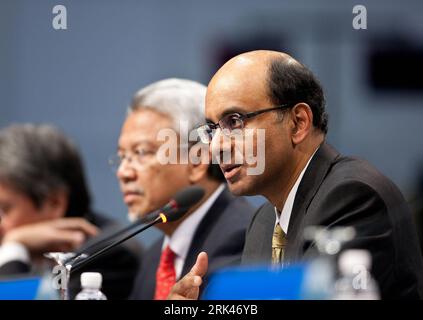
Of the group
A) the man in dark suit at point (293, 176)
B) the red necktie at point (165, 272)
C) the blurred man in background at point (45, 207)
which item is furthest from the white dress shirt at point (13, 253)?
the man in dark suit at point (293, 176)

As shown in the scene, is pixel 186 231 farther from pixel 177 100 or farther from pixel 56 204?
pixel 56 204

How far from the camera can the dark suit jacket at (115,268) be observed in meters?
2.70

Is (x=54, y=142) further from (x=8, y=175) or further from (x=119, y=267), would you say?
(x=119, y=267)

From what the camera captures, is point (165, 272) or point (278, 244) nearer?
point (278, 244)

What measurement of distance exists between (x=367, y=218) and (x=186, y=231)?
707 millimetres

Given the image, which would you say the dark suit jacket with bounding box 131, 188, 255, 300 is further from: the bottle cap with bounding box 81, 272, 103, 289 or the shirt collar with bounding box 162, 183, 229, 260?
the bottle cap with bounding box 81, 272, 103, 289

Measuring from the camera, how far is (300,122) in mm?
1942

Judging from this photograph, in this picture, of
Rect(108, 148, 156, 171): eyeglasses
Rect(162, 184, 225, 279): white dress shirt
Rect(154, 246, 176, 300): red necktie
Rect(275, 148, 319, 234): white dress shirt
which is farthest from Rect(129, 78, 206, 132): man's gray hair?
Rect(275, 148, 319, 234): white dress shirt

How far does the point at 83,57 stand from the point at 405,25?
977 millimetres

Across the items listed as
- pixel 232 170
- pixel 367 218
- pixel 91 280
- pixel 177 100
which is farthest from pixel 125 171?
pixel 367 218

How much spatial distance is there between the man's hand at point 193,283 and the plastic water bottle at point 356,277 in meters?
0.30

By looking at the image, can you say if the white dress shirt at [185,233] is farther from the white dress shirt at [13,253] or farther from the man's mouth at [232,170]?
the white dress shirt at [13,253]

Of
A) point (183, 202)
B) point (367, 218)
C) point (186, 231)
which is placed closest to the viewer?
point (367, 218)
